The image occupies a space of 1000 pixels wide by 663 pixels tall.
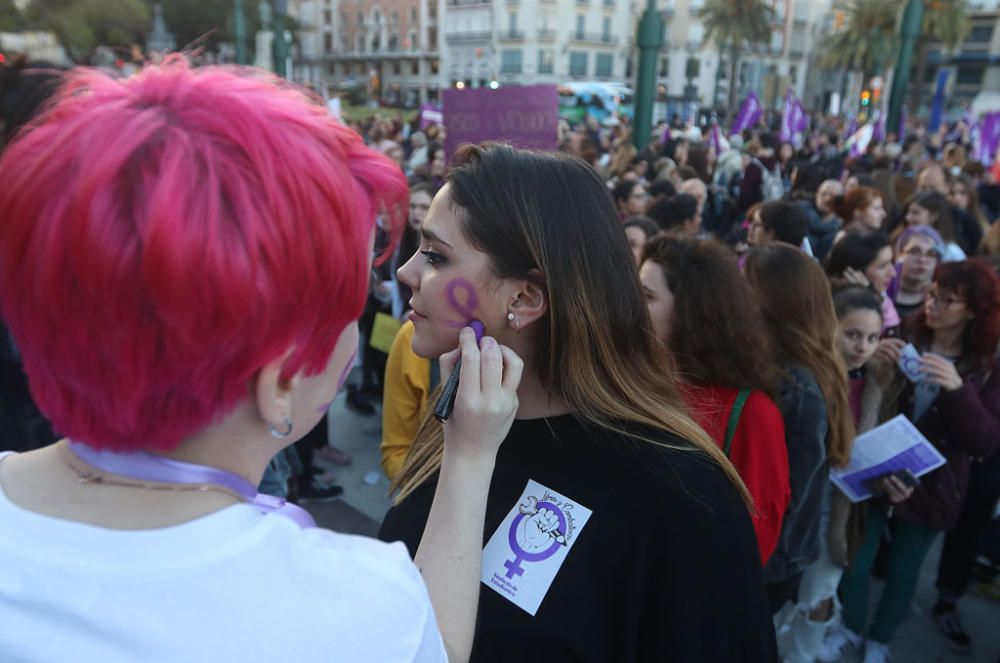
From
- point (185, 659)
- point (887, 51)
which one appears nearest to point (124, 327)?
point (185, 659)

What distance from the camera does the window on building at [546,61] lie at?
199 ft

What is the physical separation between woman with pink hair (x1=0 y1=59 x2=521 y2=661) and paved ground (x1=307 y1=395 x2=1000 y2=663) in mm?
3242

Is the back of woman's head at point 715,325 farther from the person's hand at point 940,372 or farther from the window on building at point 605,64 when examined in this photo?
the window on building at point 605,64

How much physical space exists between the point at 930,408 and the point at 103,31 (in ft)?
97.2

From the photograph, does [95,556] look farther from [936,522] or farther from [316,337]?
[936,522]

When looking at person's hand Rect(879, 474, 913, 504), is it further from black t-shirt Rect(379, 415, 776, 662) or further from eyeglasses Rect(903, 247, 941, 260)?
eyeglasses Rect(903, 247, 941, 260)

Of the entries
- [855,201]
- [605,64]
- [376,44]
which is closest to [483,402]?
[855,201]

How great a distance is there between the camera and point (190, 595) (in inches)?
25.3

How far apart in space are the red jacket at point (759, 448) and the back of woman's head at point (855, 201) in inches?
163

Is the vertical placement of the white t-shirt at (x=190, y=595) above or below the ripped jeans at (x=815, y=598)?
above

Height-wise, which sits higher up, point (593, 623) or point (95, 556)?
point (95, 556)

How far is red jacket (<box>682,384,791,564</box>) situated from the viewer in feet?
7.11

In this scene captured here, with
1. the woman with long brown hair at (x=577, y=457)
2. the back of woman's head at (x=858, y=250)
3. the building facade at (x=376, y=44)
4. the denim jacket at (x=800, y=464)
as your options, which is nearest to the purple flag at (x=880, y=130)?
the back of woman's head at (x=858, y=250)

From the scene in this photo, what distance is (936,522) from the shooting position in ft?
9.31
